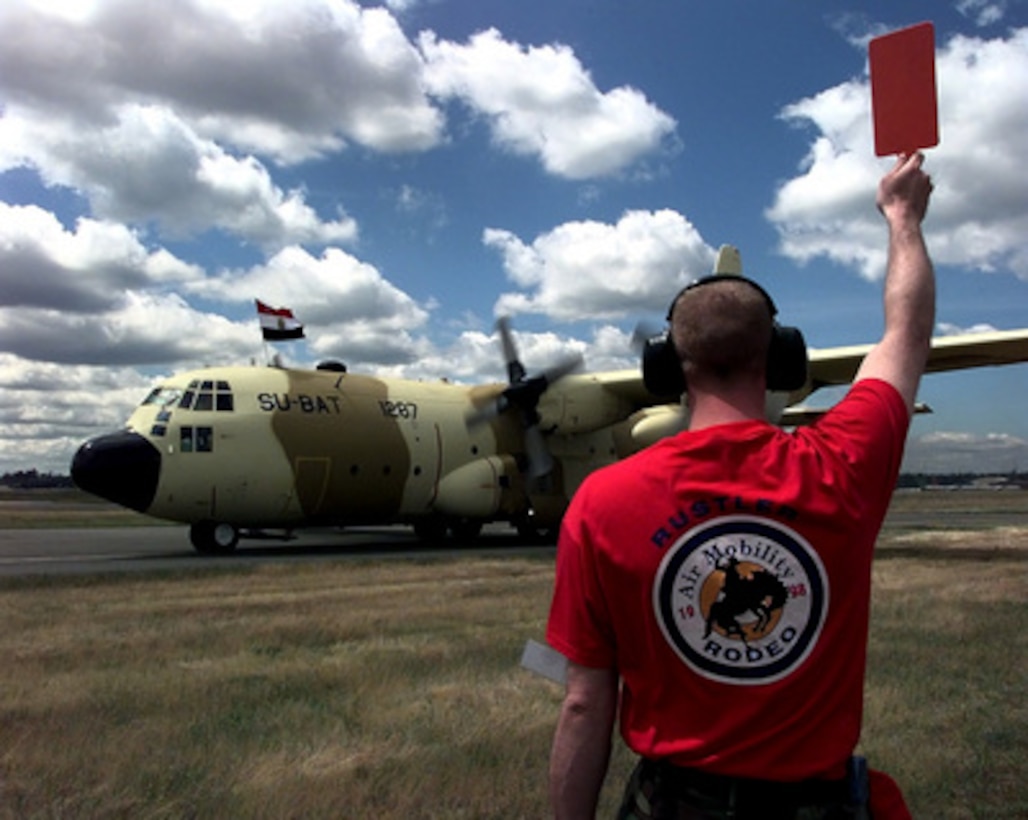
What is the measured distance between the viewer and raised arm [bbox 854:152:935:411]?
208cm

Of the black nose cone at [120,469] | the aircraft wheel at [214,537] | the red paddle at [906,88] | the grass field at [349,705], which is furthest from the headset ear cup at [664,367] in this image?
the aircraft wheel at [214,537]

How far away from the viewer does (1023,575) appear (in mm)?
13938

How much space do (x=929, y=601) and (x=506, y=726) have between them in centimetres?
728

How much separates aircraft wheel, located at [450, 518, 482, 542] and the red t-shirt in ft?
73.2

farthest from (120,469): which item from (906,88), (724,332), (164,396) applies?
(906,88)

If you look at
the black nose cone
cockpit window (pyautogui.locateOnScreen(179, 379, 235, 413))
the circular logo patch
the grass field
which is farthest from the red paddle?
cockpit window (pyautogui.locateOnScreen(179, 379, 235, 413))

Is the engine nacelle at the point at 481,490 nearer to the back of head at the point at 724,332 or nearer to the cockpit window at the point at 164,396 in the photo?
the cockpit window at the point at 164,396

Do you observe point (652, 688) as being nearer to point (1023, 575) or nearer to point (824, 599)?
point (824, 599)

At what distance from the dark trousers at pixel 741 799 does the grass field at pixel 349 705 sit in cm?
289

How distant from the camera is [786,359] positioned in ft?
7.10

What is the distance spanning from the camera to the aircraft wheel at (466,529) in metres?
24.2

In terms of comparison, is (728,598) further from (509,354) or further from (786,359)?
(509,354)

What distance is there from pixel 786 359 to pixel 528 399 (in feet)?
66.6

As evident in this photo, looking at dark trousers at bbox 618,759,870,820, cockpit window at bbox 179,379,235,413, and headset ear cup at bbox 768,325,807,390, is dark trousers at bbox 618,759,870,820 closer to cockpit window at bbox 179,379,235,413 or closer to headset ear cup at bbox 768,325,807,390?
headset ear cup at bbox 768,325,807,390
